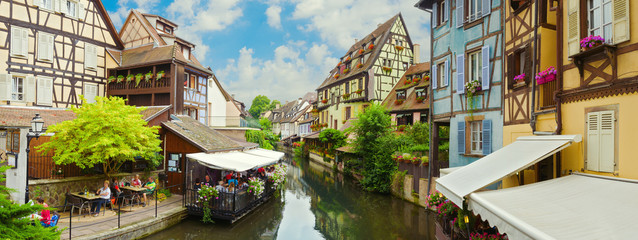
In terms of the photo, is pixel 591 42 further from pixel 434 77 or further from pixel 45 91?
pixel 45 91

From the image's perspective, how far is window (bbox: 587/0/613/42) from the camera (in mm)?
Result: 5676

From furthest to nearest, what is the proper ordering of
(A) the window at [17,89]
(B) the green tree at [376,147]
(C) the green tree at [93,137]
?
(B) the green tree at [376,147]
(A) the window at [17,89]
(C) the green tree at [93,137]

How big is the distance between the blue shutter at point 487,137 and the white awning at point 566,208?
472 cm

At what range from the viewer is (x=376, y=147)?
19.0m

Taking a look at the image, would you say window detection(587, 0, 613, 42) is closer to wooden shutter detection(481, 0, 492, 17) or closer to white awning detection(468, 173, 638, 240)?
white awning detection(468, 173, 638, 240)

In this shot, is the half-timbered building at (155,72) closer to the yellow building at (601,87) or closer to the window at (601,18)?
the yellow building at (601,87)

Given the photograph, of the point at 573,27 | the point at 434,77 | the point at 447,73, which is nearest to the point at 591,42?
the point at 573,27

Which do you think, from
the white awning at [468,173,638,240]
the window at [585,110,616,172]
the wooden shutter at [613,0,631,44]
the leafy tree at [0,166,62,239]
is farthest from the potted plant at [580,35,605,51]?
the leafy tree at [0,166,62,239]

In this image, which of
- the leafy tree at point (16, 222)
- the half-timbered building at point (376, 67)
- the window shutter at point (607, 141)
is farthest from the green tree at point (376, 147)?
the leafy tree at point (16, 222)

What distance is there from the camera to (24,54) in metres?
16.3

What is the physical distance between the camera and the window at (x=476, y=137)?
11422 mm

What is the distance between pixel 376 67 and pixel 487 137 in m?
19.9

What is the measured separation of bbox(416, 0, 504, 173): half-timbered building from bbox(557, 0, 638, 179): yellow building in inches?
147

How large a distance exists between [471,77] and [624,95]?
6.65 metres
